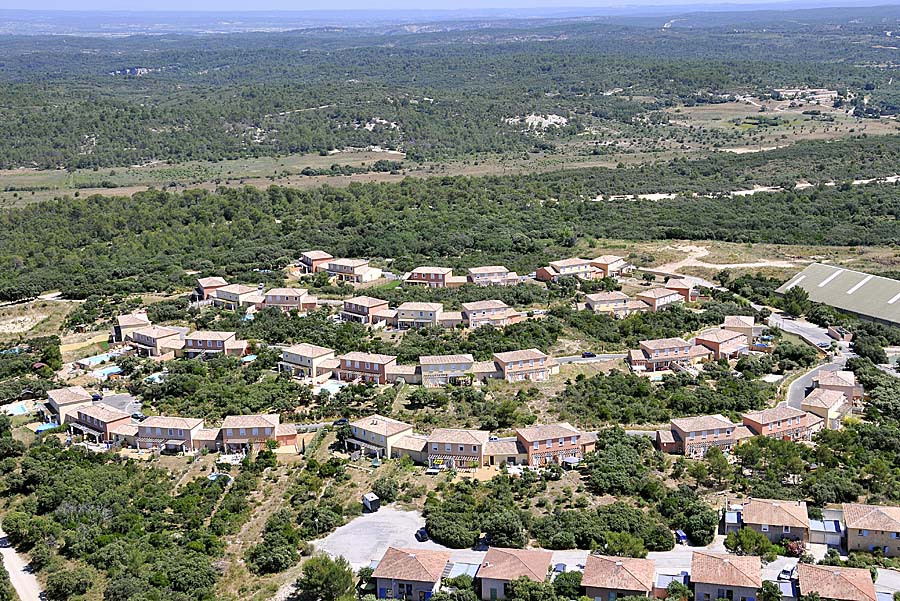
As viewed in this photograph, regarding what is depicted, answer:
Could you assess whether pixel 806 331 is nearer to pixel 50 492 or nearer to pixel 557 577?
pixel 557 577

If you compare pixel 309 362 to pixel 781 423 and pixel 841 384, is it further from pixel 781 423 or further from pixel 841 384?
pixel 841 384

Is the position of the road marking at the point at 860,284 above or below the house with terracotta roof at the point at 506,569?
below

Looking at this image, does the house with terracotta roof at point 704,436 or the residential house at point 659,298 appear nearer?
the house with terracotta roof at point 704,436

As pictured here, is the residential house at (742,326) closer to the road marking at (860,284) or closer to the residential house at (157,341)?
the road marking at (860,284)

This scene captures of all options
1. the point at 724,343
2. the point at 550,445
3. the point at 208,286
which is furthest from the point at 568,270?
the point at 550,445

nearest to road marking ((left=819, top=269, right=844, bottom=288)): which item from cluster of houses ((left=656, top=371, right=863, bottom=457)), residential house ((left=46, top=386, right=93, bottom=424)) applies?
cluster of houses ((left=656, top=371, right=863, bottom=457))

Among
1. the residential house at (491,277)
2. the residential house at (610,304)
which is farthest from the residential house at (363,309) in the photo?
the residential house at (610,304)

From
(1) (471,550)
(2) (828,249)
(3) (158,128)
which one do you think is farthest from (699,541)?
(3) (158,128)

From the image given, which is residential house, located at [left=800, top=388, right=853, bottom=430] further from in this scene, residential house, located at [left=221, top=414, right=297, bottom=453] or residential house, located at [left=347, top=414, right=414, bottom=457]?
residential house, located at [left=221, top=414, right=297, bottom=453]
